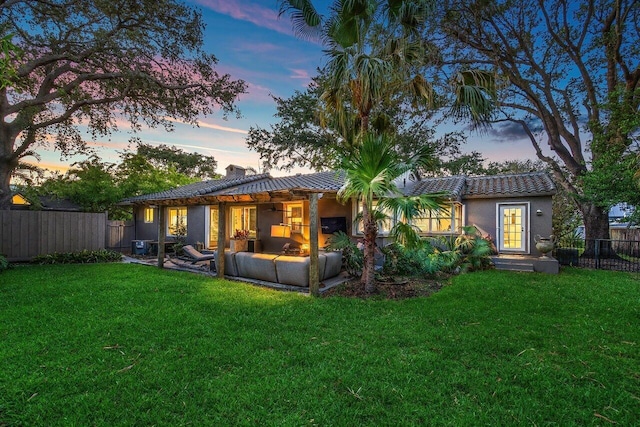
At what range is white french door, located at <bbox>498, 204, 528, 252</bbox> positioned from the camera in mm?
11055

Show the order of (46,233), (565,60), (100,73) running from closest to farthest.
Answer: (46,233)
(100,73)
(565,60)

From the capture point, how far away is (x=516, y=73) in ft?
47.6

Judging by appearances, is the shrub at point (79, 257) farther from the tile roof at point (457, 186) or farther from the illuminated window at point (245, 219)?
the illuminated window at point (245, 219)

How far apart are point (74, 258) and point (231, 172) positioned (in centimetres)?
864

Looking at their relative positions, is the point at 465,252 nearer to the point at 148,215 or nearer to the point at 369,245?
the point at 369,245

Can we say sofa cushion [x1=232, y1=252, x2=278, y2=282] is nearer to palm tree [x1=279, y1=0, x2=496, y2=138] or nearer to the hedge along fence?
palm tree [x1=279, y1=0, x2=496, y2=138]

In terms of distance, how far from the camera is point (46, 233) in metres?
10.6

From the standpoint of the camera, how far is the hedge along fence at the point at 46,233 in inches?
391

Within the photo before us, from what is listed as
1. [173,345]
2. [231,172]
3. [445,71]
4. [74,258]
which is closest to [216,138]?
[231,172]

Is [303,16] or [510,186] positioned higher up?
[303,16]

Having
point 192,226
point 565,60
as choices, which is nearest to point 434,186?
point 565,60

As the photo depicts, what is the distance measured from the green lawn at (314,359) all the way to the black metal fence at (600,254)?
5358 mm

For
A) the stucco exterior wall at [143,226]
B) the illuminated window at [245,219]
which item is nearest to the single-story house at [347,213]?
the illuminated window at [245,219]

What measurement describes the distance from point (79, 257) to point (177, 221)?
4.94m
